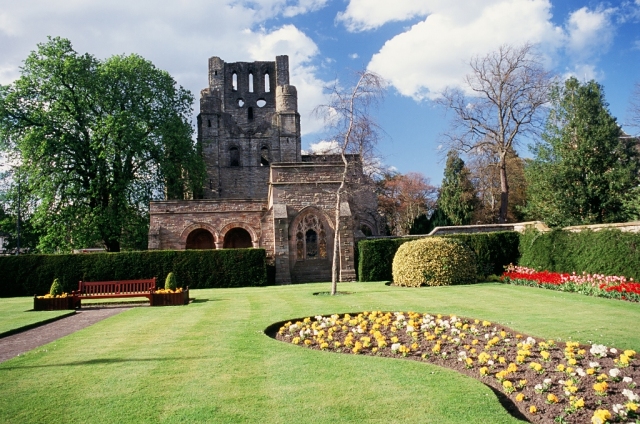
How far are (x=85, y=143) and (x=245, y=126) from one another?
69.5 ft

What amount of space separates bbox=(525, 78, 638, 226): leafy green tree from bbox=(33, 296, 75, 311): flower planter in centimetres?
1724

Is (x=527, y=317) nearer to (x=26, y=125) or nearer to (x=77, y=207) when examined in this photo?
(x=77, y=207)

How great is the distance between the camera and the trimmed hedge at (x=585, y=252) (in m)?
14.2

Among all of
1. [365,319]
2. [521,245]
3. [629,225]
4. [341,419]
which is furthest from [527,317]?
[521,245]

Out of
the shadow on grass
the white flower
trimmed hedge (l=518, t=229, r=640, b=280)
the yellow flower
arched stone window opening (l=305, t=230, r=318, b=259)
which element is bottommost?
the yellow flower

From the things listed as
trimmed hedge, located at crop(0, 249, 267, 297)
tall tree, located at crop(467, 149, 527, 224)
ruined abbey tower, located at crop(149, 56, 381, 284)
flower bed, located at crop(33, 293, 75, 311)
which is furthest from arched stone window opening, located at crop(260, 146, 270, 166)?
flower bed, located at crop(33, 293, 75, 311)

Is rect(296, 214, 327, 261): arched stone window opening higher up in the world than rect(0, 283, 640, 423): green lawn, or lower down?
higher up

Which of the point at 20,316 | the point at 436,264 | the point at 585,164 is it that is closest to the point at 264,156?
the point at 436,264

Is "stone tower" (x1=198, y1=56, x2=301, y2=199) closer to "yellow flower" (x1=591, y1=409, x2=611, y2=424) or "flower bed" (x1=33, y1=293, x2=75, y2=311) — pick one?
"flower bed" (x1=33, y1=293, x2=75, y2=311)

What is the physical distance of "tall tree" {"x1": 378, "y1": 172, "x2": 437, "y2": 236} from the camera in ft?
169

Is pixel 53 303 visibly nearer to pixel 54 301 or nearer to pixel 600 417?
pixel 54 301

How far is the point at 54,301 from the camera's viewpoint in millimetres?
14344

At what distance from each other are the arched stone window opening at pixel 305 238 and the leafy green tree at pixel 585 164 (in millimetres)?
9827

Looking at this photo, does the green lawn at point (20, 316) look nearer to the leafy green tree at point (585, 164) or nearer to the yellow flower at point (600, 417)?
the yellow flower at point (600, 417)
